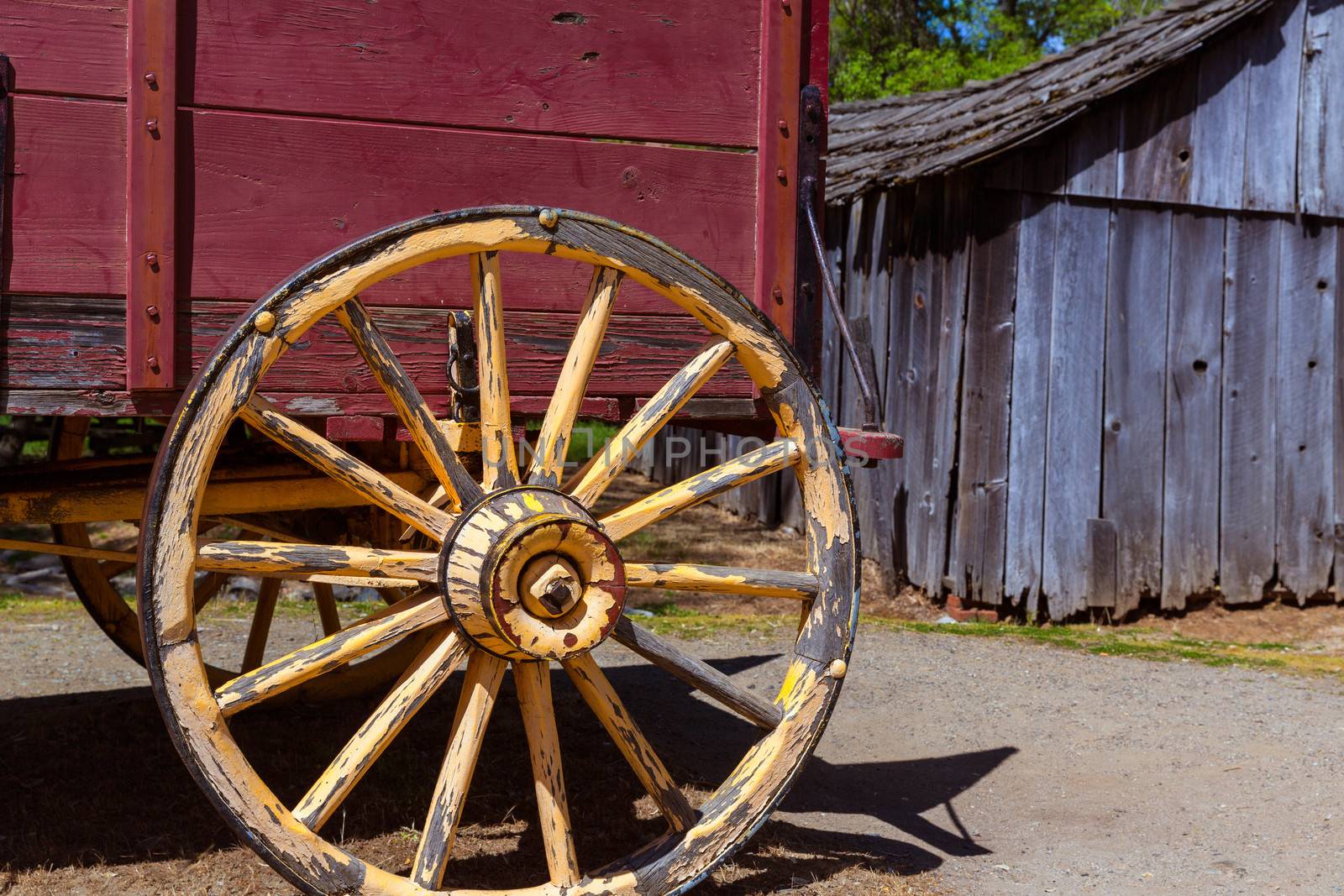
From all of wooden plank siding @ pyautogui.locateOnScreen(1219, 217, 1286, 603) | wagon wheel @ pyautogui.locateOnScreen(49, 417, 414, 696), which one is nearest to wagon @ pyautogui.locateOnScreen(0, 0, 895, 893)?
wagon wheel @ pyautogui.locateOnScreen(49, 417, 414, 696)

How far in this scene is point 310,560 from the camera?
7.01ft

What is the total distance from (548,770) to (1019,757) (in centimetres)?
214

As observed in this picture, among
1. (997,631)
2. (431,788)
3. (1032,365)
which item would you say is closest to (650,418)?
(431,788)

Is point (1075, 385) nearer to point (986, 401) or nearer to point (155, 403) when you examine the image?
point (986, 401)

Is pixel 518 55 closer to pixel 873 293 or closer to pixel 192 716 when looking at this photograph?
pixel 192 716

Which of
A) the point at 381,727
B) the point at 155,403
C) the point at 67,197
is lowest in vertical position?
the point at 381,727

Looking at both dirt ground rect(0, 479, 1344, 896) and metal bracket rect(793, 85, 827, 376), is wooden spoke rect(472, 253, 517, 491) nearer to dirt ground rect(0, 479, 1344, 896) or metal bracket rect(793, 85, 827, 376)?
metal bracket rect(793, 85, 827, 376)

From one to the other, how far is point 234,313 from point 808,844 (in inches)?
72.5

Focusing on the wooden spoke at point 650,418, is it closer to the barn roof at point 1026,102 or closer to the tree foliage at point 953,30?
the barn roof at point 1026,102

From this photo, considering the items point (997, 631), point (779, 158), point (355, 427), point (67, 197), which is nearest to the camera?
point (67, 197)

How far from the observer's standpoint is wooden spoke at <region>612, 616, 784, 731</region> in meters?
2.37

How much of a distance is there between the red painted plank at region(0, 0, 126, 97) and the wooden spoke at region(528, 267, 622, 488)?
0.95 m

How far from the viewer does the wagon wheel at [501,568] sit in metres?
2.01

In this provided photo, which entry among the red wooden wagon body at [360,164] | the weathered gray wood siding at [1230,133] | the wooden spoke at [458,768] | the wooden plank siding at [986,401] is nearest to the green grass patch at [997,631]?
the wooden plank siding at [986,401]
